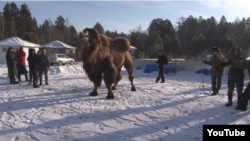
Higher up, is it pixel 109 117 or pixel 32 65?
pixel 32 65

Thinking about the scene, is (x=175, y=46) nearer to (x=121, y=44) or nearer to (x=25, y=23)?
(x=25, y=23)

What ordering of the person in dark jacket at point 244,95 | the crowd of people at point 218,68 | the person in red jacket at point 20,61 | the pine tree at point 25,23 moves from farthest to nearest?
the pine tree at point 25,23 < the person in red jacket at point 20,61 < the crowd of people at point 218,68 < the person in dark jacket at point 244,95

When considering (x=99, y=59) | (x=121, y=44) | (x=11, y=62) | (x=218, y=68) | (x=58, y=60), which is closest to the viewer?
(x=99, y=59)

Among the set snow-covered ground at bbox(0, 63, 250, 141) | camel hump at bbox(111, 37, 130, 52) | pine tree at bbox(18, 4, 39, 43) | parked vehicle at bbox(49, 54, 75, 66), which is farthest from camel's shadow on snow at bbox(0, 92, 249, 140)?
pine tree at bbox(18, 4, 39, 43)

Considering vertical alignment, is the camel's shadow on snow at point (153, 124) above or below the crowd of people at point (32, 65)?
below

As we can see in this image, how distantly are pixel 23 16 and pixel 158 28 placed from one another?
3520 centimetres

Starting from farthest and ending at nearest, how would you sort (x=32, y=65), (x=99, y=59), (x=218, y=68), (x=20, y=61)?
(x=20, y=61) < (x=32, y=65) < (x=218, y=68) < (x=99, y=59)

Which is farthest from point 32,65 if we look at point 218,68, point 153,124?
point 218,68

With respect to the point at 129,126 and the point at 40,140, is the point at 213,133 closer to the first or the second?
the point at 129,126

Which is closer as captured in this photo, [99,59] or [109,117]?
[109,117]

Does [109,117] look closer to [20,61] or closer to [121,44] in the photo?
[121,44]

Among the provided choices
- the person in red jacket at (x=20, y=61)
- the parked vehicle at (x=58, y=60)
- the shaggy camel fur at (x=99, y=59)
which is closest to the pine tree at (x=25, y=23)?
the parked vehicle at (x=58, y=60)

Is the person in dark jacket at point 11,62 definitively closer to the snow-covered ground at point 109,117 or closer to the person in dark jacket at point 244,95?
the snow-covered ground at point 109,117

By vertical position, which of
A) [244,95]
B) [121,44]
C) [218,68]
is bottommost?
[244,95]
